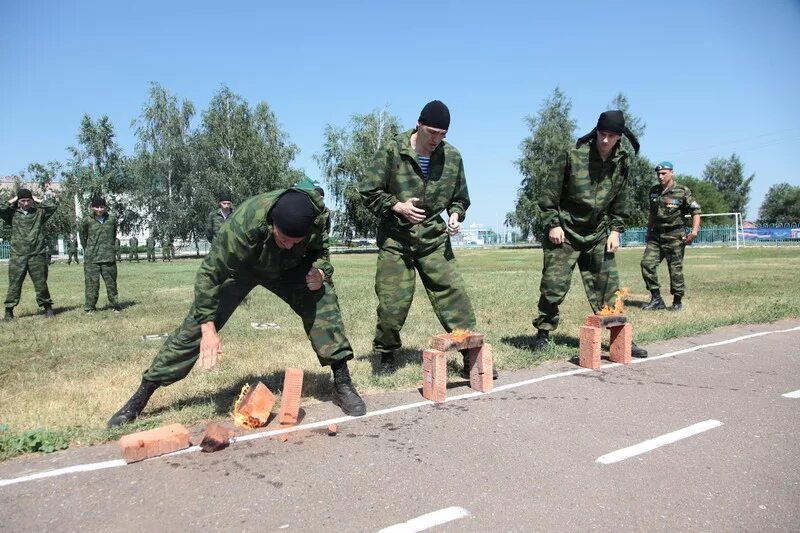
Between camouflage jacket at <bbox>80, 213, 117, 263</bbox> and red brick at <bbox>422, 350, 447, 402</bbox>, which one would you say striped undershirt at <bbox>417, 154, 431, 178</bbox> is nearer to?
red brick at <bbox>422, 350, 447, 402</bbox>

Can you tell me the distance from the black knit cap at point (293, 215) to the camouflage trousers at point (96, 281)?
29.0 feet

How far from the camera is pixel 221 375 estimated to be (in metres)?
5.92

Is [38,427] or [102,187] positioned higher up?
[102,187]

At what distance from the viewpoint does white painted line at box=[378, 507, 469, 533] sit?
2775mm

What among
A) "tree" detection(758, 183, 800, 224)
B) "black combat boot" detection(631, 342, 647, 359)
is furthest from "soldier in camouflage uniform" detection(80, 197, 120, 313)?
"tree" detection(758, 183, 800, 224)

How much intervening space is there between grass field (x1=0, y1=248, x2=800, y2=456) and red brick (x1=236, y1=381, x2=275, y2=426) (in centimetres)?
47

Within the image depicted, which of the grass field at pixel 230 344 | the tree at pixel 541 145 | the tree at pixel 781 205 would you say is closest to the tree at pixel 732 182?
the tree at pixel 781 205

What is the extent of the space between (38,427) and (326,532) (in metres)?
2.82

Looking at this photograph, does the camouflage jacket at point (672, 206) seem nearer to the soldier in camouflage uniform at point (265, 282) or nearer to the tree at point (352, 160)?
the soldier in camouflage uniform at point (265, 282)

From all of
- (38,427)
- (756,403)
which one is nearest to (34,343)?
(38,427)

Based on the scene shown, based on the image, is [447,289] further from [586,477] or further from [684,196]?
[684,196]

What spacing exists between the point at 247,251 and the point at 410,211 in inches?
65.4

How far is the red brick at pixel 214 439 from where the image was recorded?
3812mm

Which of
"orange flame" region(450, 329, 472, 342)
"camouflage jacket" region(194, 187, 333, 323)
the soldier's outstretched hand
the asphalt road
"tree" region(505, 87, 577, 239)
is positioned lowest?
the asphalt road
